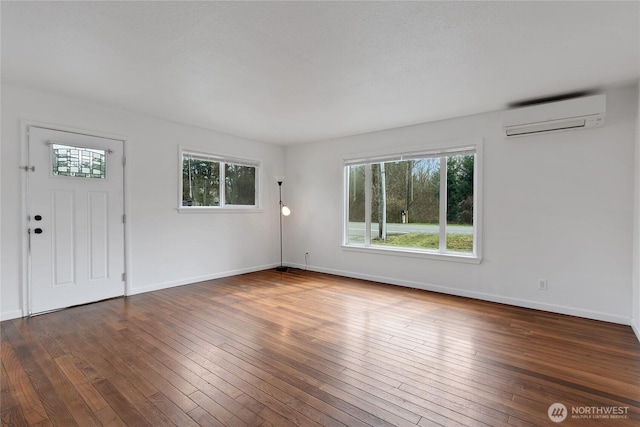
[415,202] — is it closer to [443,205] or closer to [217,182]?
[443,205]

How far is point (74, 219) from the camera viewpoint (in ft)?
12.2

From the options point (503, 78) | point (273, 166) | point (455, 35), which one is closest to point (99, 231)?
point (273, 166)

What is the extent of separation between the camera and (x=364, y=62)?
2.66m

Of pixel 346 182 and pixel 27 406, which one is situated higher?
pixel 346 182

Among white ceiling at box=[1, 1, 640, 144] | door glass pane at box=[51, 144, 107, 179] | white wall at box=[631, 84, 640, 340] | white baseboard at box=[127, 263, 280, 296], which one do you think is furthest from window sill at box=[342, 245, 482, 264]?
door glass pane at box=[51, 144, 107, 179]

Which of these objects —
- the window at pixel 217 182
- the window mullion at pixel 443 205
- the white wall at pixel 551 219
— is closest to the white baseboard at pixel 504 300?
the white wall at pixel 551 219

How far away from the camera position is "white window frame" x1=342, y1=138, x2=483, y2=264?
408 cm

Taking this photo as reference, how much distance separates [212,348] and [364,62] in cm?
282

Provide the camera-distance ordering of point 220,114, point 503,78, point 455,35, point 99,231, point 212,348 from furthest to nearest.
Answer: point 220,114 < point 99,231 < point 503,78 < point 212,348 < point 455,35

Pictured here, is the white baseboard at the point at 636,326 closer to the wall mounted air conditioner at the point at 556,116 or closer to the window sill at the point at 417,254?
the window sill at the point at 417,254

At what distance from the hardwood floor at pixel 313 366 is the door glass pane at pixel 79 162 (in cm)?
165

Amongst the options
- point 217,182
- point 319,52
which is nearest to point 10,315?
point 217,182

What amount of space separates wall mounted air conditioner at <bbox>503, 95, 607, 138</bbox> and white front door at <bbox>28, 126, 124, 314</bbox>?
5.04 metres

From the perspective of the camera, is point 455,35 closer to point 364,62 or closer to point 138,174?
point 364,62
